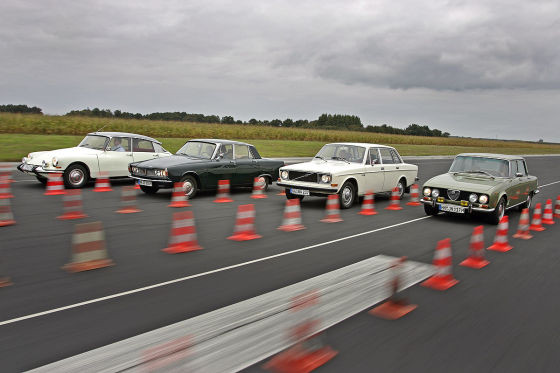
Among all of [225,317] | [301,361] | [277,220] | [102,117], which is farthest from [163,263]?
[102,117]

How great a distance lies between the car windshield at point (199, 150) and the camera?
43.6 ft

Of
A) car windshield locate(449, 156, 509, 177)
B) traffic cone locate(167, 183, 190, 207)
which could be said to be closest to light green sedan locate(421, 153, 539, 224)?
car windshield locate(449, 156, 509, 177)

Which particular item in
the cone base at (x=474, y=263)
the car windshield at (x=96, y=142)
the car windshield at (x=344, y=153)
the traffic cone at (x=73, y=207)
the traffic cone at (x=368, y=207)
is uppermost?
the car windshield at (x=96, y=142)

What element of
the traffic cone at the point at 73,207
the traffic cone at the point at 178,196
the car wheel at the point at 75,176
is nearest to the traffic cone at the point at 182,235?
the traffic cone at the point at 73,207

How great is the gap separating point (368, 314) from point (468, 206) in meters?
6.56

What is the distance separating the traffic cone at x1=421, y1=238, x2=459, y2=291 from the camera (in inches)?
215

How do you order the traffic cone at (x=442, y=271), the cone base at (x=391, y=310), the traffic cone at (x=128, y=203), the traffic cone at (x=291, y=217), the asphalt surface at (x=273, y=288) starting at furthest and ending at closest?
the traffic cone at (x=128, y=203)
the traffic cone at (x=291, y=217)
the traffic cone at (x=442, y=271)
the cone base at (x=391, y=310)
the asphalt surface at (x=273, y=288)

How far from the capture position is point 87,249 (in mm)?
5953

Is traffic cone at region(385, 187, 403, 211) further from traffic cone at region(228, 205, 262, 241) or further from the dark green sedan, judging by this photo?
traffic cone at region(228, 205, 262, 241)

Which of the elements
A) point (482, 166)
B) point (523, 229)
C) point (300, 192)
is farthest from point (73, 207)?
point (482, 166)

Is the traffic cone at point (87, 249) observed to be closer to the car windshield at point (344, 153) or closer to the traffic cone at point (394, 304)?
the traffic cone at point (394, 304)

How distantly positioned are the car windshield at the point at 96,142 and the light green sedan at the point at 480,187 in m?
9.56

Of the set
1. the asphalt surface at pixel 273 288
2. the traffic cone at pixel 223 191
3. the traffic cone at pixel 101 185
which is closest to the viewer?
the asphalt surface at pixel 273 288

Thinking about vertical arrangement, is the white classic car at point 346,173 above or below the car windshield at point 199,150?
below
